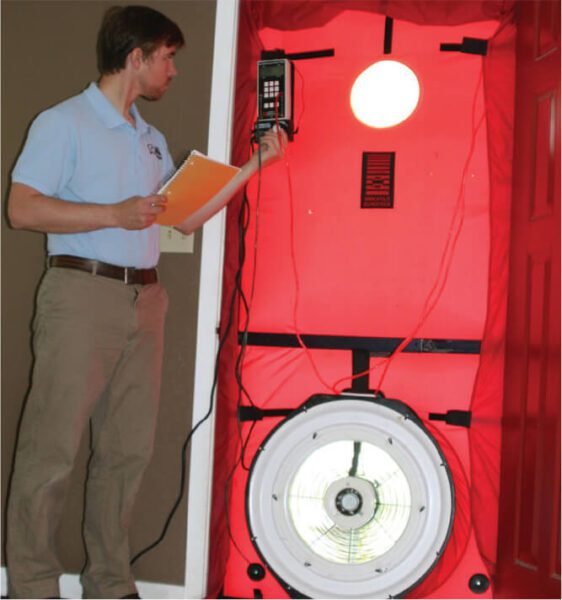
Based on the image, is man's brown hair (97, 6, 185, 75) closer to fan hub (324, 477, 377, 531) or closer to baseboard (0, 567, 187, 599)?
fan hub (324, 477, 377, 531)

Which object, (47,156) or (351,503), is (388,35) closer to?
(47,156)

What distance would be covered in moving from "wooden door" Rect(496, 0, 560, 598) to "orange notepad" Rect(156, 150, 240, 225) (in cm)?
80

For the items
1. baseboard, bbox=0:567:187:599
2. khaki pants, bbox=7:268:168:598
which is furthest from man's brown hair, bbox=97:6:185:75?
baseboard, bbox=0:567:187:599

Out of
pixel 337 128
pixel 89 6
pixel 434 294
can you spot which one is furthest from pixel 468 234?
pixel 89 6

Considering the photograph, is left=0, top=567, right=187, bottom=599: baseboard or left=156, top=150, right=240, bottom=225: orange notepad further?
left=0, top=567, right=187, bottom=599: baseboard

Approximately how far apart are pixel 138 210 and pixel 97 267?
0.65ft

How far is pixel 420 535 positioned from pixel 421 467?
0.16m

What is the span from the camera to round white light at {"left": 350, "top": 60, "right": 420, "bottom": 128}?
1.79 metres

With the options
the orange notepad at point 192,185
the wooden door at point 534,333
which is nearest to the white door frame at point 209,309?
the orange notepad at point 192,185

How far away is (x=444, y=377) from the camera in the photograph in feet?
6.07

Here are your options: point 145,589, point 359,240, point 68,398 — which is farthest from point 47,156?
point 145,589

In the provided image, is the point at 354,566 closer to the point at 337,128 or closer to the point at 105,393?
the point at 105,393

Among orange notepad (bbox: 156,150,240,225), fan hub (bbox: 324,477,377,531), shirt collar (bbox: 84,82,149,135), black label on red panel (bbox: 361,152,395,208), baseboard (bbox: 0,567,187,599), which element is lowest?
baseboard (bbox: 0,567,187,599)

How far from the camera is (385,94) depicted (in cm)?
181
